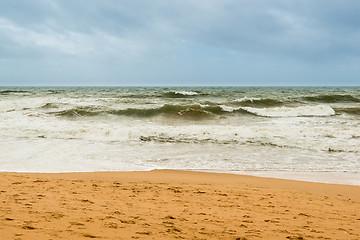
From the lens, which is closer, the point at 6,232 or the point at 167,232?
the point at 6,232

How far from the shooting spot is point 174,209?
4.30m

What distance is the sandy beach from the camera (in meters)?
3.34

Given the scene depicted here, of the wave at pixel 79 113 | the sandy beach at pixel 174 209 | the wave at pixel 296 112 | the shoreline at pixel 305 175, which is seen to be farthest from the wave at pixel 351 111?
the sandy beach at pixel 174 209

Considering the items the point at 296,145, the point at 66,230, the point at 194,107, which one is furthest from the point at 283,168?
the point at 194,107

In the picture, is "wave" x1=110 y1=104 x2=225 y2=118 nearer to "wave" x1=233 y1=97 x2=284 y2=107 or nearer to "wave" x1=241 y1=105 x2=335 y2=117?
"wave" x1=241 y1=105 x2=335 y2=117

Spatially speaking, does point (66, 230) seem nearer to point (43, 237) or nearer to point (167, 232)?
point (43, 237)

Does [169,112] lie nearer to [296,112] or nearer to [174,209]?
[296,112]

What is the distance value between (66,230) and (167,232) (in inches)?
40.4

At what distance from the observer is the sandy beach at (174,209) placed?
334 centimetres

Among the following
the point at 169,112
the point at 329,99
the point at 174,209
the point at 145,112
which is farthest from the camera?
the point at 329,99

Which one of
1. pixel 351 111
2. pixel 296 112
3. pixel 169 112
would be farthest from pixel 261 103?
pixel 169 112

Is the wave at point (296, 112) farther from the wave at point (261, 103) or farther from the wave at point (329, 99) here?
the wave at point (329, 99)

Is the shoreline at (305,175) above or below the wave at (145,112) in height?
below

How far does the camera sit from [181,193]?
5.29 metres
